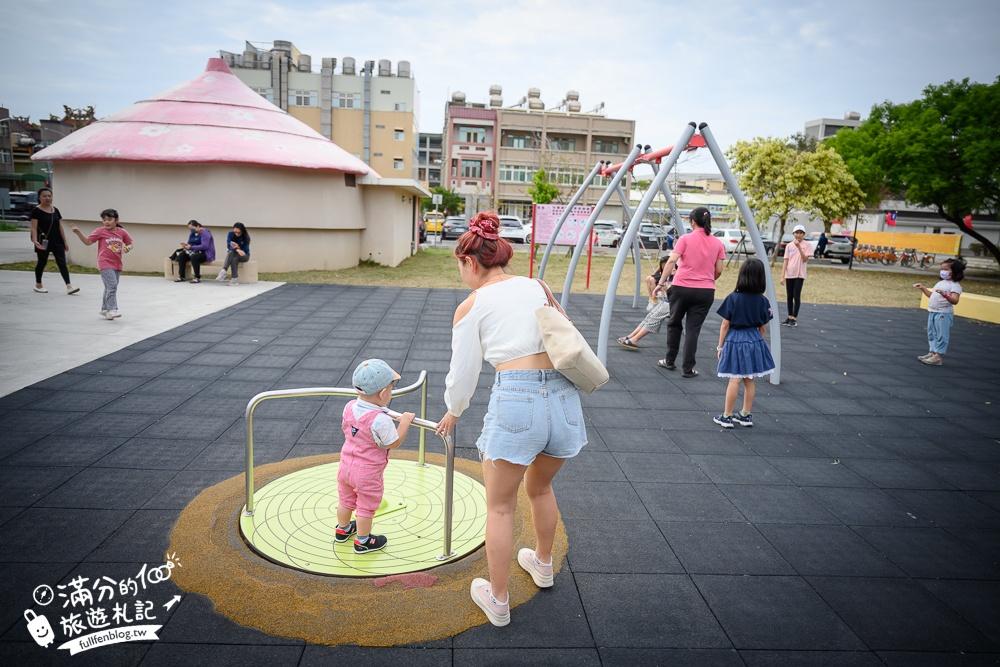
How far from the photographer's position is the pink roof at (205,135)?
15.3 m

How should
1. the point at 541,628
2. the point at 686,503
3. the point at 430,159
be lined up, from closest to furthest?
the point at 541,628, the point at 686,503, the point at 430,159

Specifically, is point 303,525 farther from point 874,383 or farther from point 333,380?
point 874,383

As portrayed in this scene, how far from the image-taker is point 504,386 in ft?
8.96

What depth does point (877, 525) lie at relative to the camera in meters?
4.10

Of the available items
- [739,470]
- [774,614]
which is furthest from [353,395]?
[739,470]

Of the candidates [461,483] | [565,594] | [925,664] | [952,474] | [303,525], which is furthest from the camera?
[952,474]

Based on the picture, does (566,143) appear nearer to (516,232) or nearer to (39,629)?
(516,232)

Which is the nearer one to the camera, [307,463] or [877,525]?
[877,525]

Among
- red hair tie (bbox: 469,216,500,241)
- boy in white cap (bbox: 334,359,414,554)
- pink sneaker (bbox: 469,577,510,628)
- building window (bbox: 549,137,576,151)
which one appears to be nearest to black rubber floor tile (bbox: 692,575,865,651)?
pink sneaker (bbox: 469,577,510,628)

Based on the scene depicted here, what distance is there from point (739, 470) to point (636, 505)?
122cm

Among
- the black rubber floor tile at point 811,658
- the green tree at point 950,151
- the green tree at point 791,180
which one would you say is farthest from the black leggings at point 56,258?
the green tree at point 950,151

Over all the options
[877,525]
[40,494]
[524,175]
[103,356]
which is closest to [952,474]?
[877,525]

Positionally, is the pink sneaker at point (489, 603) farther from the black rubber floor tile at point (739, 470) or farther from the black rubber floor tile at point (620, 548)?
the black rubber floor tile at point (739, 470)

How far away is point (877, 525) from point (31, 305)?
12.1 metres
